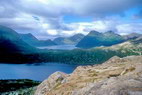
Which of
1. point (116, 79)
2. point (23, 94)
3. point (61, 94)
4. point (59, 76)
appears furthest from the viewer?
point (23, 94)

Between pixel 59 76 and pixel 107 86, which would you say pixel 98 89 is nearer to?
pixel 107 86

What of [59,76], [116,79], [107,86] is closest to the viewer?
[107,86]

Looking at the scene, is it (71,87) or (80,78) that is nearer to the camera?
(71,87)

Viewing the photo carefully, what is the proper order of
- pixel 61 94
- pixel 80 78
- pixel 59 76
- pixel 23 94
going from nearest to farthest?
pixel 61 94, pixel 80 78, pixel 59 76, pixel 23 94

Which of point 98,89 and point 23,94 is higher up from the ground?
point 98,89

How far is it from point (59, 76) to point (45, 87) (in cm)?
610

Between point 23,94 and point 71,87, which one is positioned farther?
point 23,94

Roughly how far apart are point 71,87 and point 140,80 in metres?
19.0

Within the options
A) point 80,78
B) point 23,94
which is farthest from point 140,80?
point 23,94

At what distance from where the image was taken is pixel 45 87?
278 ft

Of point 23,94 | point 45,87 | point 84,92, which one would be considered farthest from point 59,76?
point 23,94

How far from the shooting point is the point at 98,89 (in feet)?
93.8

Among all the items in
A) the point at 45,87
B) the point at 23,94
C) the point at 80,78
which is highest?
the point at 80,78

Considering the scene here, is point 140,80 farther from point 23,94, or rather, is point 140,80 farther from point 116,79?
point 23,94
